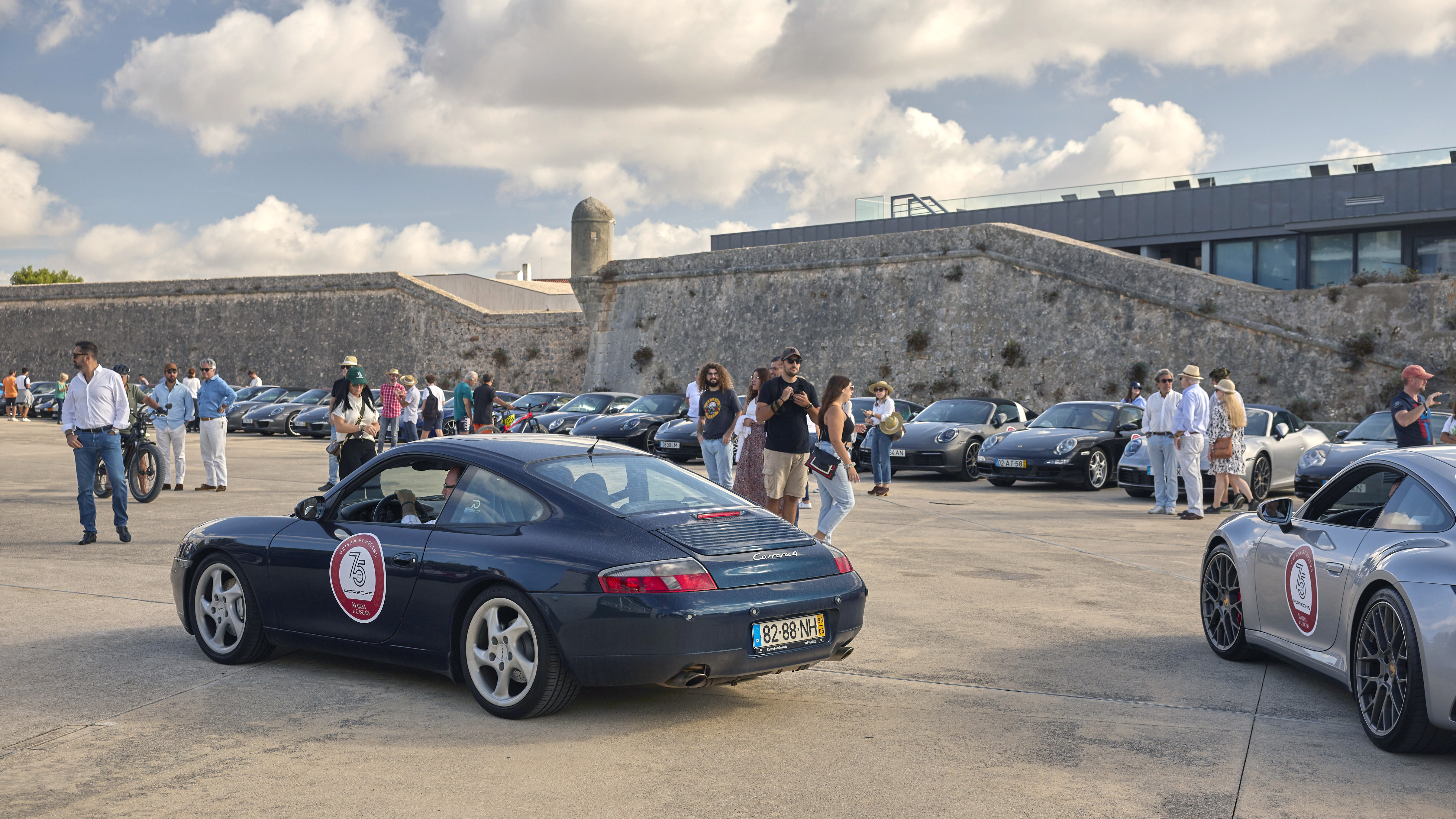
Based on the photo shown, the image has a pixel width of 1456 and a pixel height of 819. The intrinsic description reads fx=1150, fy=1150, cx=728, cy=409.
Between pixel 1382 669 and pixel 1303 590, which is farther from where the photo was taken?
pixel 1303 590

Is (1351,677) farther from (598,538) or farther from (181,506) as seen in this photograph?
(181,506)

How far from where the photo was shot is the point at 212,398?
15578 mm

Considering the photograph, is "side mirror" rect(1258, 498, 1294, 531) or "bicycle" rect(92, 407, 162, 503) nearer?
"side mirror" rect(1258, 498, 1294, 531)

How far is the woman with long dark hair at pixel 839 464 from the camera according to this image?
10.2 meters

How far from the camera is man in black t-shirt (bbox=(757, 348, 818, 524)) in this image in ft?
32.7

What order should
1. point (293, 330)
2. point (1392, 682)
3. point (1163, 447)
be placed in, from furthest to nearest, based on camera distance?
1. point (293, 330)
2. point (1163, 447)
3. point (1392, 682)

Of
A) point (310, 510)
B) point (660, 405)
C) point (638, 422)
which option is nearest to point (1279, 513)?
point (310, 510)

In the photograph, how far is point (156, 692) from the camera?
18.3ft

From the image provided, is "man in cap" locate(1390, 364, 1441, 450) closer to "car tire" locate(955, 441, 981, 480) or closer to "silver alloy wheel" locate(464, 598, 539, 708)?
"car tire" locate(955, 441, 981, 480)

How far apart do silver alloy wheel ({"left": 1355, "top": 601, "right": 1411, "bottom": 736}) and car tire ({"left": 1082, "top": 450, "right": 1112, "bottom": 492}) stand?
12.7 m

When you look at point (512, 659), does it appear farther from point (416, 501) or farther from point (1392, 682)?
point (1392, 682)

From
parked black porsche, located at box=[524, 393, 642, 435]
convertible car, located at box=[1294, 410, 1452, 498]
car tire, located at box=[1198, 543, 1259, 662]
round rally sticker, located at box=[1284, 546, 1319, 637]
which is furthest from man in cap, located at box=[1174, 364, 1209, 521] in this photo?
parked black porsche, located at box=[524, 393, 642, 435]

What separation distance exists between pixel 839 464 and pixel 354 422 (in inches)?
229

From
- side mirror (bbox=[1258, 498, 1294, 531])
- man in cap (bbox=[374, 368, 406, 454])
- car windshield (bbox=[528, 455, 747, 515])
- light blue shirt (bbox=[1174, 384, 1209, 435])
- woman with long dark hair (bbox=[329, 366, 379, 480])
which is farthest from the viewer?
man in cap (bbox=[374, 368, 406, 454])
